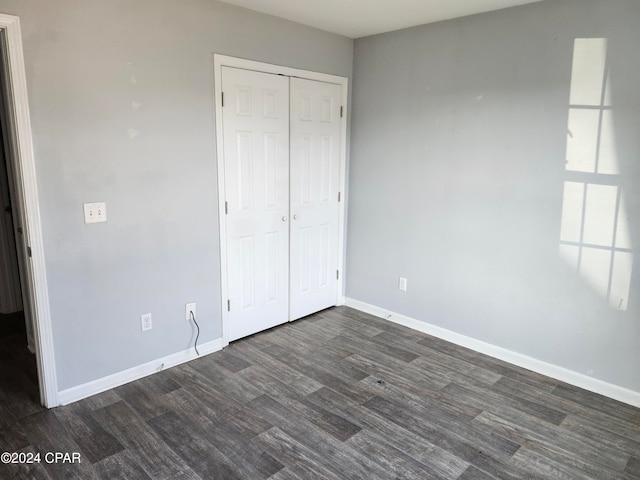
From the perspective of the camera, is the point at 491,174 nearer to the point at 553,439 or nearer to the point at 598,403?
the point at 598,403

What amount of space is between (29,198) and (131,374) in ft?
4.21

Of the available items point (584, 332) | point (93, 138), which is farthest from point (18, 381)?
point (584, 332)

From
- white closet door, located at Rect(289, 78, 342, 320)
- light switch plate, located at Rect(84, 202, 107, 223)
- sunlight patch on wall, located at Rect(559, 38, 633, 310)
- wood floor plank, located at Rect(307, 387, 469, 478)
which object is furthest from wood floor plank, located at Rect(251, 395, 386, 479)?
sunlight patch on wall, located at Rect(559, 38, 633, 310)

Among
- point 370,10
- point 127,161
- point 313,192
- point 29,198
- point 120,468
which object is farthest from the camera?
point 313,192

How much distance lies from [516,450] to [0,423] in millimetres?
2794

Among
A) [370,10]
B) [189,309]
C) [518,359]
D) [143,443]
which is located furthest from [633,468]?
[370,10]

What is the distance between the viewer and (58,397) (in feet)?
8.57

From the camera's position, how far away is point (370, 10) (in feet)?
10.2

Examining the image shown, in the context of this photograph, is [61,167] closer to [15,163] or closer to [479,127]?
[15,163]

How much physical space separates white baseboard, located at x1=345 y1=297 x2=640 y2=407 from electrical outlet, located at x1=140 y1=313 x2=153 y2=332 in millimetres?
2017

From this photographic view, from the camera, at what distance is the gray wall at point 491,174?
2.77m

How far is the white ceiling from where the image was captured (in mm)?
2926

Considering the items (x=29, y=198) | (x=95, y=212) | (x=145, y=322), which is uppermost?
(x=29, y=198)

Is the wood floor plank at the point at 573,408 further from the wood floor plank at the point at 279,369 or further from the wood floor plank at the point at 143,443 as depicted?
the wood floor plank at the point at 143,443
